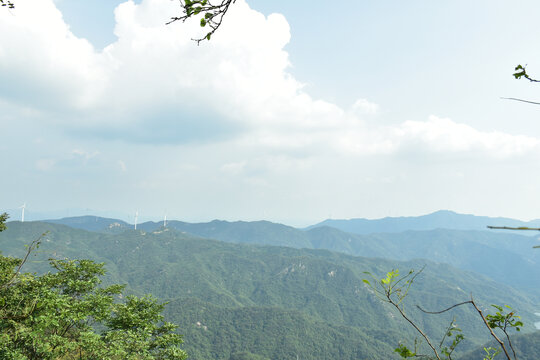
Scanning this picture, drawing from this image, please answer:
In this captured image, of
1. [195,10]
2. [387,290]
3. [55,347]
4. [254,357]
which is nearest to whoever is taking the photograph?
[387,290]

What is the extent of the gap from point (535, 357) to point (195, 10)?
297m

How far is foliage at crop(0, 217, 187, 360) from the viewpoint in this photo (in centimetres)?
1447

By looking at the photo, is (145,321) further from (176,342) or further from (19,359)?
(19,359)

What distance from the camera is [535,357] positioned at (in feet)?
650

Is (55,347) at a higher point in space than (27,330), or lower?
lower

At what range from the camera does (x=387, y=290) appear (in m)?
4.96

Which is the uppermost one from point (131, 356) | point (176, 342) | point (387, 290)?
point (387, 290)

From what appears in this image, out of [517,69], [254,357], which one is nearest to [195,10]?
[517,69]

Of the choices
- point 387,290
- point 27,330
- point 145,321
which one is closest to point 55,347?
point 27,330

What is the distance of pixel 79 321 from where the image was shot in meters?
22.7

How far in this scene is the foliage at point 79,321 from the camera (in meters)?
14.5

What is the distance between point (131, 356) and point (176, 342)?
6.87 metres

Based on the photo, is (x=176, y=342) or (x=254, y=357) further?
(x=254, y=357)

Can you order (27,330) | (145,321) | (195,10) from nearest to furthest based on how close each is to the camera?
(195,10), (27,330), (145,321)
